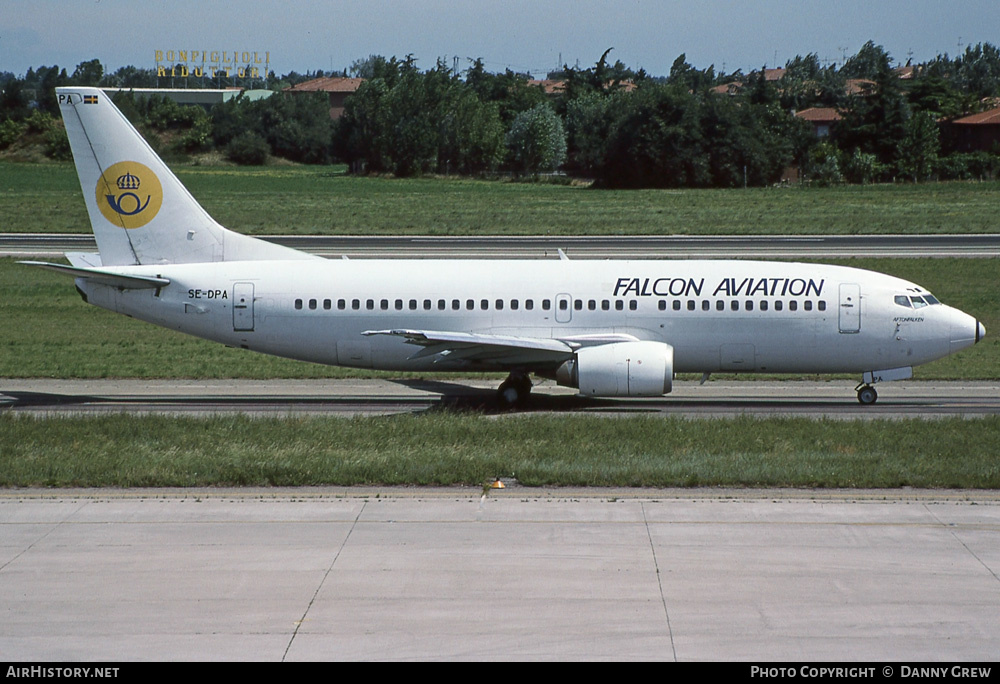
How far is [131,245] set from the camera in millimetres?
29312

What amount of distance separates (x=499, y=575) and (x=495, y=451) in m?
7.03

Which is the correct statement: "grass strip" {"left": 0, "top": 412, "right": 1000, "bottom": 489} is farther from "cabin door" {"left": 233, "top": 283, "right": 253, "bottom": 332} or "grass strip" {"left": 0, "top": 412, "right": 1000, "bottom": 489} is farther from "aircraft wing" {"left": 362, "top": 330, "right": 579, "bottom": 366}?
"cabin door" {"left": 233, "top": 283, "right": 253, "bottom": 332}

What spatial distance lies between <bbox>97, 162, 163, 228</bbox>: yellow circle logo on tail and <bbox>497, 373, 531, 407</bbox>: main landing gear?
10235 millimetres

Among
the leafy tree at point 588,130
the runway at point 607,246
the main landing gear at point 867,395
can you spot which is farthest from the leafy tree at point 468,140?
the main landing gear at point 867,395

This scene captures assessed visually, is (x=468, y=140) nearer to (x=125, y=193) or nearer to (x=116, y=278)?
(x=125, y=193)

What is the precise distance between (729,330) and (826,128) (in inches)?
5078

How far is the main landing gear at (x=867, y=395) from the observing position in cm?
2869

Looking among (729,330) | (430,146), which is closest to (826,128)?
(430,146)

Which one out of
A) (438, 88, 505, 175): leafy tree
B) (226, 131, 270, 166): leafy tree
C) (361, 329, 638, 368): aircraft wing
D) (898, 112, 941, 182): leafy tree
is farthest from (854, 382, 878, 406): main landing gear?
(226, 131, 270, 166): leafy tree

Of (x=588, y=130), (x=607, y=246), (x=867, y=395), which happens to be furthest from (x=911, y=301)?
(x=588, y=130)

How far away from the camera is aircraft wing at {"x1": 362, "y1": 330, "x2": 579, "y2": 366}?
26.8 metres

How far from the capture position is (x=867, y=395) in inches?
1132

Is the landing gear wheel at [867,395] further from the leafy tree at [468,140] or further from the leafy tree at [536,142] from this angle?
the leafy tree at [468,140]

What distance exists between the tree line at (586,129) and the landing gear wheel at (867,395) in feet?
269
